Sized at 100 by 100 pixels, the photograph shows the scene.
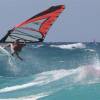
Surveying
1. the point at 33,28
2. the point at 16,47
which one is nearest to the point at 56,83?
the point at 33,28

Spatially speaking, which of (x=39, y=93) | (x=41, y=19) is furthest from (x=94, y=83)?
(x=41, y=19)

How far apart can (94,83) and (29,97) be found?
15.0ft

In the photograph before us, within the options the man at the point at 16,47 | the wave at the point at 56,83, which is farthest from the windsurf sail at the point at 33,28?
the wave at the point at 56,83

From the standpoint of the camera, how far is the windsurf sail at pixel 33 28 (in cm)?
2720

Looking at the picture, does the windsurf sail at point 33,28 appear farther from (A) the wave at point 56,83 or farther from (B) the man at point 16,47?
(A) the wave at point 56,83

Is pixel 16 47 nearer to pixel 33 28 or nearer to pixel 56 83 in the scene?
pixel 33 28

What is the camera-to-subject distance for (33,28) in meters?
28.1

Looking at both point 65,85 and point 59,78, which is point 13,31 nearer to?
point 65,85

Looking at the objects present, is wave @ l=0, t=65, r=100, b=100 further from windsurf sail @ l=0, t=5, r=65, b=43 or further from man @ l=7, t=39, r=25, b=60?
windsurf sail @ l=0, t=5, r=65, b=43

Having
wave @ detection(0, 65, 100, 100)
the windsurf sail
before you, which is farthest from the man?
wave @ detection(0, 65, 100, 100)

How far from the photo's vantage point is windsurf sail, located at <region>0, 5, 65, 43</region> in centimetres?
2720

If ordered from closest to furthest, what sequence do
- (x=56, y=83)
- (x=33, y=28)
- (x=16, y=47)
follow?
(x=16, y=47) → (x=33, y=28) → (x=56, y=83)

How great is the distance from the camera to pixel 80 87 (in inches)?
1155

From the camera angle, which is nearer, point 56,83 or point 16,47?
point 16,47
